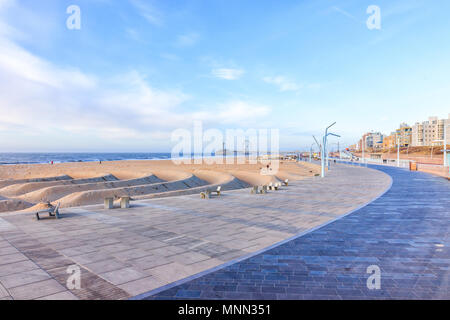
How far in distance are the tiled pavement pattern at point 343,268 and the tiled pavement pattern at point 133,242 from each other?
63cm

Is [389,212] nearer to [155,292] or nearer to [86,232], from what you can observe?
[155,292]

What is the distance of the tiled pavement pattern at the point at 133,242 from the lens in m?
4.72

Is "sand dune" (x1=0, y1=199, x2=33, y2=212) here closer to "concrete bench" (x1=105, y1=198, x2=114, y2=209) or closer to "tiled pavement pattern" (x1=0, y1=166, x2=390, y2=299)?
"tiled pavement pattern" (x1=0, y1=166, x2=390, y2=299)

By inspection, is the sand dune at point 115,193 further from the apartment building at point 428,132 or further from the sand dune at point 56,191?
the apartment building at point 428,132

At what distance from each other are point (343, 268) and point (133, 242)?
5.14 meters

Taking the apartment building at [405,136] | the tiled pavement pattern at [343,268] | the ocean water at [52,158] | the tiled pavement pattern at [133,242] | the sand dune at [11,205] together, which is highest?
the apartment building at [405,136]

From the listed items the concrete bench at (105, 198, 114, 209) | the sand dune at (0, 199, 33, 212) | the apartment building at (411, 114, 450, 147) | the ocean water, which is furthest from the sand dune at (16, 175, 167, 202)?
the apartment building at (411, 114, 450, 147)

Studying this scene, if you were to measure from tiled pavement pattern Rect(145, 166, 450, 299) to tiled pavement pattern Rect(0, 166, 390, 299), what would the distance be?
626mm

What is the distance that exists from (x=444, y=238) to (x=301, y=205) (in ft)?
19.1

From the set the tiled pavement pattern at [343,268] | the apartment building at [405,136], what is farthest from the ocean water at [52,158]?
the apartment building at [405,136]

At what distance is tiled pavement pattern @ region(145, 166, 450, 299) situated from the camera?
13.9 feet

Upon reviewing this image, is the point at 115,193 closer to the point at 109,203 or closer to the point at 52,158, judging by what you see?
the point at 109,203
